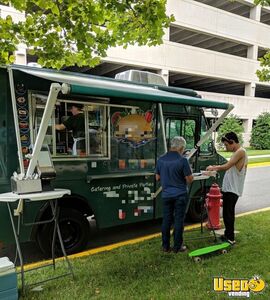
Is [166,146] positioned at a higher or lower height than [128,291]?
higher

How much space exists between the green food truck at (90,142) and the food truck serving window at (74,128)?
1 centimetres

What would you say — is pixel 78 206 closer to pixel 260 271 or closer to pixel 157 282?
pixel 157 282

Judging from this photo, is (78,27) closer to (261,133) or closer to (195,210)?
(195,210)

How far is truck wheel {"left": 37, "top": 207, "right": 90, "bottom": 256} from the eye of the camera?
4.59 m

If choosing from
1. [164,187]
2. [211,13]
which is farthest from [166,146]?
[211,13]

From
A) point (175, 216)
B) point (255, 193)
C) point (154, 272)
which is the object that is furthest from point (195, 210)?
point (255, 193)

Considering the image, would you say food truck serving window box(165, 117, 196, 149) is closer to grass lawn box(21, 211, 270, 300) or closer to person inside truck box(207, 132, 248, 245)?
person inside truck box(207, 132, 248, 245)

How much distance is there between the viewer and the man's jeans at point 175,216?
456 cm

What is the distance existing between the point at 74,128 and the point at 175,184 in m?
1.75

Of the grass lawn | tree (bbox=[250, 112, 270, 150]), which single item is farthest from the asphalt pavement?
tree (bbox=[250, 112, 270, 150])

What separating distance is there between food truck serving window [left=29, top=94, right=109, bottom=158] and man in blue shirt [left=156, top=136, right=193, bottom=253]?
1088 mm

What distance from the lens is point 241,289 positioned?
11.9 feet

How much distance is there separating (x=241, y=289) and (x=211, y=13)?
77.5 ft

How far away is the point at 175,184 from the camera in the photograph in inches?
178
